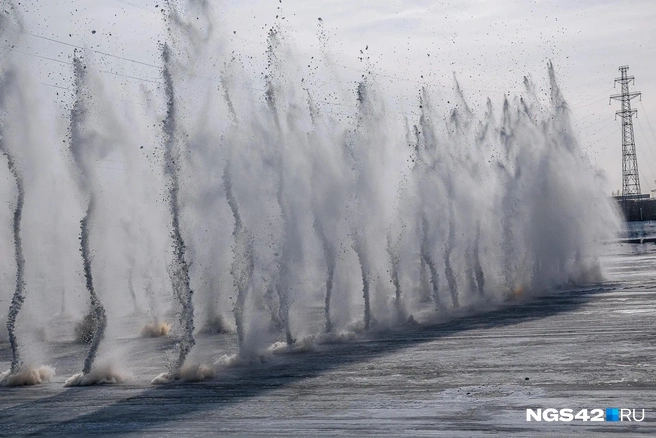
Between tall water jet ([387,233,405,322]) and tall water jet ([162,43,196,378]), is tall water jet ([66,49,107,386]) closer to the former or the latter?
tall water jet ([162,43,196,378])

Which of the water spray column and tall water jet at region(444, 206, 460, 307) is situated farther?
tall water jet at region(444, 206, 460, 307)

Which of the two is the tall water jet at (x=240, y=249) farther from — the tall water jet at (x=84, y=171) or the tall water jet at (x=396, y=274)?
the tall water jet at (x=396, y=274)

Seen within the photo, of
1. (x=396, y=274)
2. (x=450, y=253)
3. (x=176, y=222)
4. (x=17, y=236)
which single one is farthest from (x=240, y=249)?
(x=450, y=253)

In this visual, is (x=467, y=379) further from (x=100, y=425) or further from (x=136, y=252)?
(x=136, y=252)

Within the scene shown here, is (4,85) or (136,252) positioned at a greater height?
(4,85)

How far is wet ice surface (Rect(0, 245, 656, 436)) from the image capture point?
17406 millimetres

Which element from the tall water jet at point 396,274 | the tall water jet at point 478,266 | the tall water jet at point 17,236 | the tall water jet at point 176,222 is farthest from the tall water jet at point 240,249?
the tall water jet at point 478,266

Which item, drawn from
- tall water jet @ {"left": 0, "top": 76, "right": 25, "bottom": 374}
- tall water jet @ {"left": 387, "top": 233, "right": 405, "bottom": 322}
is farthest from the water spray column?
tall water jet @ {"left": 387, "top": 233, "right": 405, "bottom": 322}

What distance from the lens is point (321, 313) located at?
1706 inches

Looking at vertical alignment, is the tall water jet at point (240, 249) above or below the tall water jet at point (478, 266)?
above

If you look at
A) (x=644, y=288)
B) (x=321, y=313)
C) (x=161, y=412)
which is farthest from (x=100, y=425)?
(x=644, y=288)

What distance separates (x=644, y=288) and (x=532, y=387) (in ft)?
89.4

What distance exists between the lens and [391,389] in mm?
20828

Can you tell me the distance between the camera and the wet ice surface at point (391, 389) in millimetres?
17406
